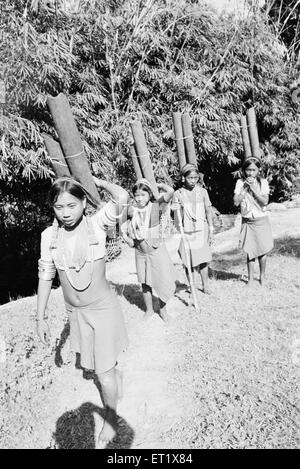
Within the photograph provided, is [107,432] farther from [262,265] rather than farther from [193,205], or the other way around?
[262,265]

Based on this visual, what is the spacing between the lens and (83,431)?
Result: 2645 mm

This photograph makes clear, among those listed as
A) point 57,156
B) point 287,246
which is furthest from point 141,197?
point 287,246

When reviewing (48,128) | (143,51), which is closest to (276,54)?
(143,51)

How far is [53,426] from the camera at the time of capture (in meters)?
2.75

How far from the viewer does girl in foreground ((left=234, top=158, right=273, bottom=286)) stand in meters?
4.66

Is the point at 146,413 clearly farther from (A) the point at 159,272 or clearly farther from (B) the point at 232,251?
(B) the point at 232,251

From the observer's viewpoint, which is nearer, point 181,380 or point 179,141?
point 181,380

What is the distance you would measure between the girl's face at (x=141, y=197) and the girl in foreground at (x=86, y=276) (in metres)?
1.57

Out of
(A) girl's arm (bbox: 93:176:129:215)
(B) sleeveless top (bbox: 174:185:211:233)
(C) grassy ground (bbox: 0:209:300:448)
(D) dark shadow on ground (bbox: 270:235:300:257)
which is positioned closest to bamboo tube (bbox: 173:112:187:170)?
(B) sleeveless top (bbox: 174:185:211:233)

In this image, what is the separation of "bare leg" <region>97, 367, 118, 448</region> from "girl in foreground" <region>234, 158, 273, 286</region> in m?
2.97

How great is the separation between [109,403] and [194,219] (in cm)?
260

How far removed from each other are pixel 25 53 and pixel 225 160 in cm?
667

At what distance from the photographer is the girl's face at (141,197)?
3.98 metres

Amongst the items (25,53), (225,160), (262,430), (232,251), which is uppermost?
(25,53)
